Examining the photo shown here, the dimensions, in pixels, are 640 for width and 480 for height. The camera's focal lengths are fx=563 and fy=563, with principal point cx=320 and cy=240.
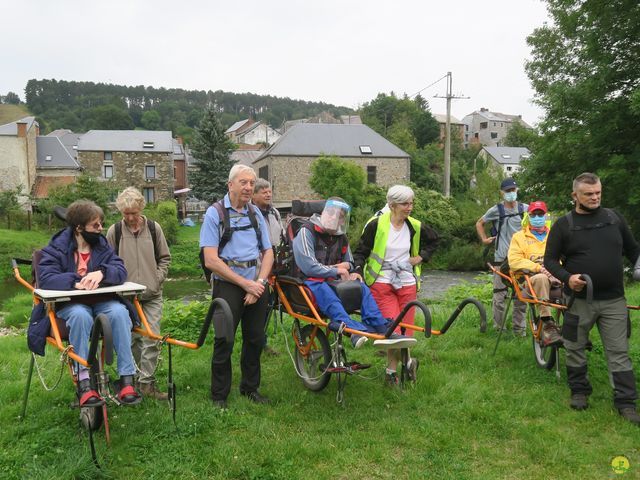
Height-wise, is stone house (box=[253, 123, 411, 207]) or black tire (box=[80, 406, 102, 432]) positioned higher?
stone house (box=[253, 123, 411, 207])

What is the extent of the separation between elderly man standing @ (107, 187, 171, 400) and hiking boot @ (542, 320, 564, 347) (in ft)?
12.8

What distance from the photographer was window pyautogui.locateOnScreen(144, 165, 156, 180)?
172 feet

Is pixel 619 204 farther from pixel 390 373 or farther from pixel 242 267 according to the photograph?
pixel 242 267

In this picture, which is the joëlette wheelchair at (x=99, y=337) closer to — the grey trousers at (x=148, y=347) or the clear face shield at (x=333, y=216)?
the grey trousers at (x=148, y=347)

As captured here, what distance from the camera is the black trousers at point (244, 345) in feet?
16.6

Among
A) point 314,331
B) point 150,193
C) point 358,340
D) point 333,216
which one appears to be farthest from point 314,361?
point 150,193

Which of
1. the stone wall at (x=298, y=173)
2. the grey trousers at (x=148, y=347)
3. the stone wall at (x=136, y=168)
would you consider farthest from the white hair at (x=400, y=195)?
the stone wall at (x=136, y=168)

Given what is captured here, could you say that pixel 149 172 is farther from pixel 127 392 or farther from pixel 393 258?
pixel 127 392

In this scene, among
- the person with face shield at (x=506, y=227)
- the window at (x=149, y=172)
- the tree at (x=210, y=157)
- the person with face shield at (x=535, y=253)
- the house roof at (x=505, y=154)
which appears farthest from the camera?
the house roof at (x=505, y=154)

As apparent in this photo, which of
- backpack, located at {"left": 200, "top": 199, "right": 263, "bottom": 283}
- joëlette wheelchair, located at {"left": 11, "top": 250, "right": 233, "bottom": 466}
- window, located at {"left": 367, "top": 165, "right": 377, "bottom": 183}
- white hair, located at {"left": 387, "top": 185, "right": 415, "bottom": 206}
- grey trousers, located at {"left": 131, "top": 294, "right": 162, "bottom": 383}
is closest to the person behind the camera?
joëlette wheelchair, located at {"left": 11, "top": 250, "right": 233, "bottom": 466}

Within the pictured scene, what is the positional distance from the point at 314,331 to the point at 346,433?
120 centimetres

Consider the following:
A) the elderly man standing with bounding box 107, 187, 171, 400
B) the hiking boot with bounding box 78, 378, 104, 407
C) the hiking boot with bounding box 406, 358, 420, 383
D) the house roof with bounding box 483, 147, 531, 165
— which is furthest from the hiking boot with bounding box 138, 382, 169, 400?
the house roof with bounding box 483, 147, 531, 165

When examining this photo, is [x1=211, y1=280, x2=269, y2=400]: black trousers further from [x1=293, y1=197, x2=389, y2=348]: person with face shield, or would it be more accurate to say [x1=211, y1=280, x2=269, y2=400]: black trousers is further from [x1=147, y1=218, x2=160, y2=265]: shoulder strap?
[x1=147, y1=218, x2=160, y2=265]: shoulder strap

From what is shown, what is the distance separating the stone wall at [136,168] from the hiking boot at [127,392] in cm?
4937
